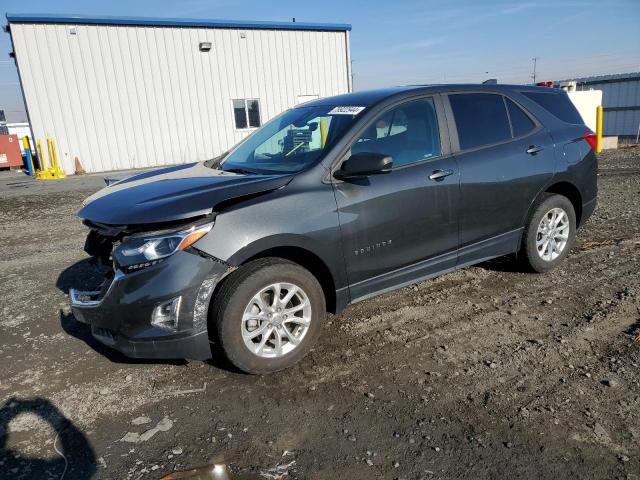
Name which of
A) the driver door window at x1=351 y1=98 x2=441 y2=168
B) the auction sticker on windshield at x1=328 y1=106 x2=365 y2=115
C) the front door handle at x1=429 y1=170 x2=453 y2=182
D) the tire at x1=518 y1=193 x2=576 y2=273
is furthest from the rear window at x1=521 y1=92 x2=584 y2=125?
the auction sticker on windshield at x1=328 y1=106 x2=365 y2=115

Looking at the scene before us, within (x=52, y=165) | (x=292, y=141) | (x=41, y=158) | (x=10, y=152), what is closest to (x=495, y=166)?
(x=292, y=141)

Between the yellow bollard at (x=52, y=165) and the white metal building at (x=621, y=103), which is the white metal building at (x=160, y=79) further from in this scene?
the white metal building at (x=621, y=103)

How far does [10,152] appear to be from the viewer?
19.1m

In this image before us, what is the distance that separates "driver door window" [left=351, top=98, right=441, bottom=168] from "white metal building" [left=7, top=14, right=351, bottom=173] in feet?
51.2

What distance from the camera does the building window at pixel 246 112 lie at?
Answer: 19.3m

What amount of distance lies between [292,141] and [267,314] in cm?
157

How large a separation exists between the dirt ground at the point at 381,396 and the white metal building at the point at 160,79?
13739 millimetres

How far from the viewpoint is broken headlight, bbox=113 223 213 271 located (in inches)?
116

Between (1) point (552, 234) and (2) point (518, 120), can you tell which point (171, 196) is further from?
(1) point (552, 234)

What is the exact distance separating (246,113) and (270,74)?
5.96ft

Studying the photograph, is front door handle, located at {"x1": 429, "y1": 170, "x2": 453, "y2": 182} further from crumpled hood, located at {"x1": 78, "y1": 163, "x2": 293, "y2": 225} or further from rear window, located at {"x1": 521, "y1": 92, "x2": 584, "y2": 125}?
rear window, located at {"x1": 521, "y1": 92, "x2": 584, "y2": 125}

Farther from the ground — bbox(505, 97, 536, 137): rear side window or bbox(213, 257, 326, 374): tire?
bbox(505, 97, 536, 137): rear side window

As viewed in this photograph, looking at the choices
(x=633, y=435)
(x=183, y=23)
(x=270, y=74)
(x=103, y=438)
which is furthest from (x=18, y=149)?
(x=633, y=435)

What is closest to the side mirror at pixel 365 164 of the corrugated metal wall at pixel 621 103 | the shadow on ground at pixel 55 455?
the shadow on ground at pixel 55 455
